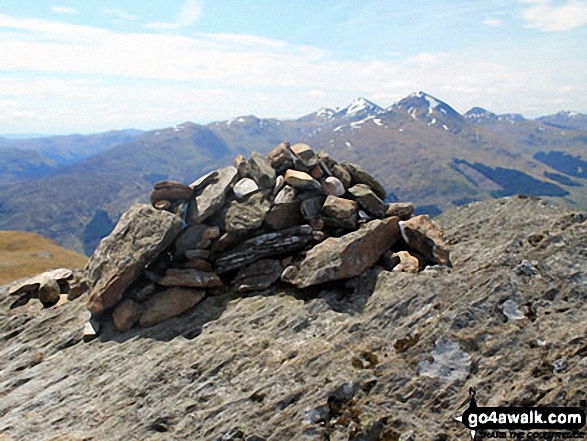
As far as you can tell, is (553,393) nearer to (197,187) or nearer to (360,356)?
(360,356)

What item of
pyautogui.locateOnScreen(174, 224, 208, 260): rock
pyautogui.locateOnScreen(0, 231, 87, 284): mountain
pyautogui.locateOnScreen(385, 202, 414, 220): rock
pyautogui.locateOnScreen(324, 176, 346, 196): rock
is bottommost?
pyautogui.locateOnScreen(0, 231, 87, 284): mountain

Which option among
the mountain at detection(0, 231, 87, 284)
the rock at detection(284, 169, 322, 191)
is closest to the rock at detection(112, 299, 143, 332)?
the rock at detection(284, 169, 322, 191)

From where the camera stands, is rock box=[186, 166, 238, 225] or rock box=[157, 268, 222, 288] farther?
rock box=[186, 166, 238, 225]

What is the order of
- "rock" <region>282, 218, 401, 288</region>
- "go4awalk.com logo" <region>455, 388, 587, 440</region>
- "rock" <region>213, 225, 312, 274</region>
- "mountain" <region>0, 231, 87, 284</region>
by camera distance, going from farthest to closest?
1. "mountain" <region>0, 231, 87, 284</region>
2. "rock" <region>213, 225, 312, 274</region>
3. "rock" <region>282, 218, 401, 288</region>
4. "go4awalk.com logo" <region>455, 388, 587, 440</region>

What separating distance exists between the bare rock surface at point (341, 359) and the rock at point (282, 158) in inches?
323

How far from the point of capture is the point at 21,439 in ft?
57.2

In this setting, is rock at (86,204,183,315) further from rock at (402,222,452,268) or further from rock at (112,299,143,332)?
rock at (402,222,452,268)

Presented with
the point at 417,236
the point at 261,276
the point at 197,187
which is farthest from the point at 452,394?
the point at 197,187

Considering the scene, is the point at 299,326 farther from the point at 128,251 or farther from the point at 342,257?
the point at 128,251

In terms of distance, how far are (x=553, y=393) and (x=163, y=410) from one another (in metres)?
16.0

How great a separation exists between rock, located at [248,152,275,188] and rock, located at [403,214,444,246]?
866 centimetres

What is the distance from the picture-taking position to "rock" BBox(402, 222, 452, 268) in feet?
72.1

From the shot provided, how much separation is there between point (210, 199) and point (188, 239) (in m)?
2.76

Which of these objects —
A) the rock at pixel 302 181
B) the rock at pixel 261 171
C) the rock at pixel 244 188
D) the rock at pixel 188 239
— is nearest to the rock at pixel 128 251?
the rock at pixel 188 239
